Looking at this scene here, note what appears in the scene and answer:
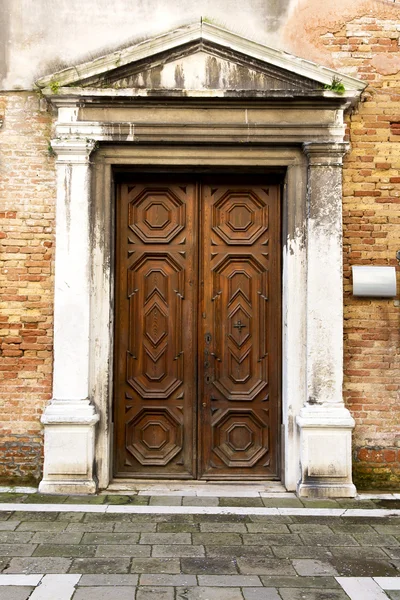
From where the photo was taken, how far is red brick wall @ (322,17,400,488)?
625 centimetres

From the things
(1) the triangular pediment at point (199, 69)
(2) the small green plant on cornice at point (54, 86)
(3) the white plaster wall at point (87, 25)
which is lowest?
(2) the small green plant on cornice at point (54, 86)

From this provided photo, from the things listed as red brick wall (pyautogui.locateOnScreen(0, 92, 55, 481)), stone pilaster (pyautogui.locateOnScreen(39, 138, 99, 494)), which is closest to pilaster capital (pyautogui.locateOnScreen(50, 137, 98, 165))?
stone pilaster (pyautogui.locateOnScreen(39, 138, 99, 494))

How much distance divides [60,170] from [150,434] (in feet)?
9.41

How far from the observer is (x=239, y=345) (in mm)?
6492

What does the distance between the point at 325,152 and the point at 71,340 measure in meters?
3.14

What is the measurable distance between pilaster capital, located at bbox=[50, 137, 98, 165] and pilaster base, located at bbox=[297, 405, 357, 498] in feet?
11.2

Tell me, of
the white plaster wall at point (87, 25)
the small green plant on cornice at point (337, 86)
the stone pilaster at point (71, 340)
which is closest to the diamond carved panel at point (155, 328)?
the stone pilaster at point (71, 340)

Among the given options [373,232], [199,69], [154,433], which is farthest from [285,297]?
[199,69]

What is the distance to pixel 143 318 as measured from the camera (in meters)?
6.50

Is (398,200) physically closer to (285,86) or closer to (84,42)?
(285,86)

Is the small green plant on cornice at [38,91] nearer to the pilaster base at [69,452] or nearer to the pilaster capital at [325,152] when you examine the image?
the pilaster capital at [325,152]

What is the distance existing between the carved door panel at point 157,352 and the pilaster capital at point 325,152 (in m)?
1.30

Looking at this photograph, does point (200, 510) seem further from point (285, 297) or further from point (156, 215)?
point (156, 215)

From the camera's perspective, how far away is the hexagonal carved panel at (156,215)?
256 inches
